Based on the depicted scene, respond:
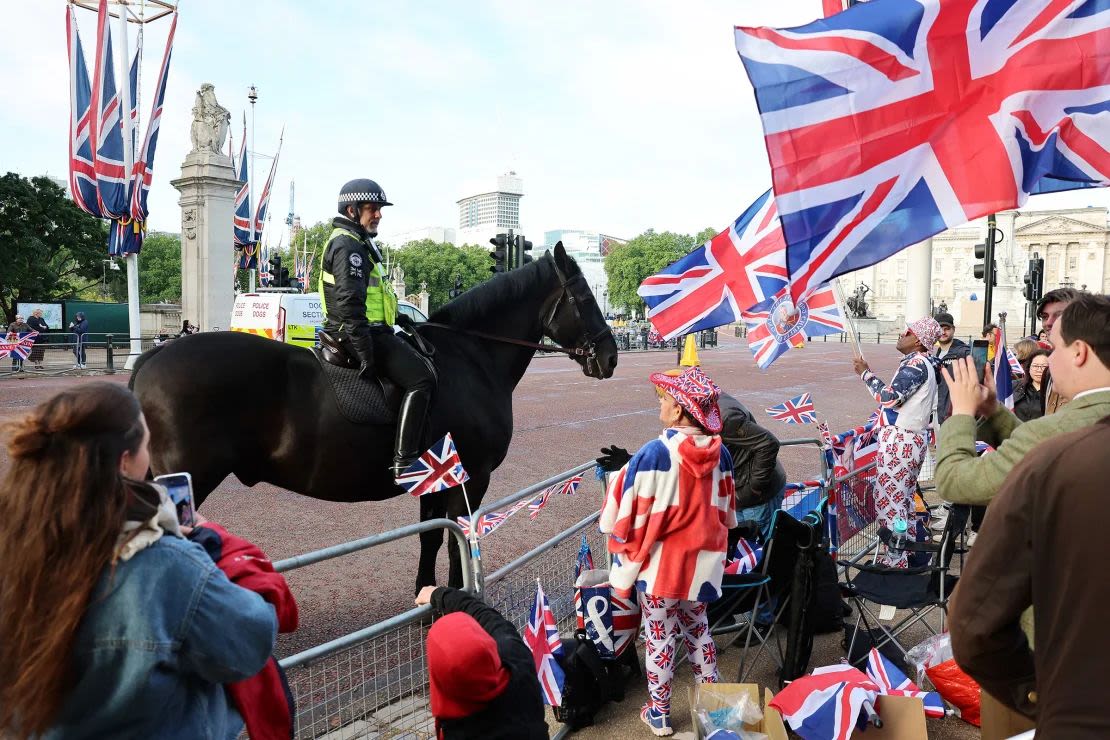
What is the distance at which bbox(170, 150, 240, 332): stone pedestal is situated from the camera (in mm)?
27109

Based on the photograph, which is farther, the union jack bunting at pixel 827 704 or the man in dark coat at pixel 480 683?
the union jack bunting at pixel 827 704

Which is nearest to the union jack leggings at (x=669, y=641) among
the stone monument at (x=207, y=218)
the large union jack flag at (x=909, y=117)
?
the large union jack flag at (x=909, y=117)

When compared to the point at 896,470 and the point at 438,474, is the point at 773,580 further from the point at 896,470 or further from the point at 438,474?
the point at 896,470

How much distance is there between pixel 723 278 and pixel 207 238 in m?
24.4

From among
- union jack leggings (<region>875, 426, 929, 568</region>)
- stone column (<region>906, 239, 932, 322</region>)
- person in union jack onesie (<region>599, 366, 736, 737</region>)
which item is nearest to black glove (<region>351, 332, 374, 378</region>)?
person in union jack onesie (<region>599, 366, 736, 737</region>)

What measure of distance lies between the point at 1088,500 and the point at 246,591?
1698 mm

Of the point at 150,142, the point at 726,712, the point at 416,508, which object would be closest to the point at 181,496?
the point at 726,712

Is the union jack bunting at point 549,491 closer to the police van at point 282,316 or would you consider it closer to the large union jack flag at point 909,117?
the large union jack flag at point 909,117

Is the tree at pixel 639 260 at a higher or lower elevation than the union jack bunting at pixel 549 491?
higher

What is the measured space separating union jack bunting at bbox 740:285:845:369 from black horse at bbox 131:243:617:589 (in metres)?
1.56

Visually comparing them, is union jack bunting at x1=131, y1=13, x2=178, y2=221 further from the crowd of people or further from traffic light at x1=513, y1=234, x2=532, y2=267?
the crowd of people

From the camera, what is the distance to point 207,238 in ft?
89.0

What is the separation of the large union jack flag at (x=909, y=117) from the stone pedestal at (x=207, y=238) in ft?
87.1

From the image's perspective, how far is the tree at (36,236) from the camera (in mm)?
32188
